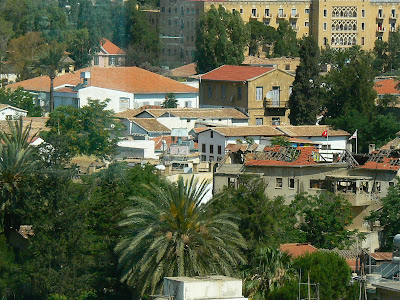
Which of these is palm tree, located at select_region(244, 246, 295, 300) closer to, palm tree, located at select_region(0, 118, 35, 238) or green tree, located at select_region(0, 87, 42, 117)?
palm tree, located at select_region(0, 118, 35, 238)

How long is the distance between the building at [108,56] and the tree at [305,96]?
401 inches

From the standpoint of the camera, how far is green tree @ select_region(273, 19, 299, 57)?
259ft

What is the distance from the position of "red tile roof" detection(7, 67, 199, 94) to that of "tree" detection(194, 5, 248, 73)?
15.8 feet

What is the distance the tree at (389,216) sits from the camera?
32019 millimetres

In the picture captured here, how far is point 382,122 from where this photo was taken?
149 feet

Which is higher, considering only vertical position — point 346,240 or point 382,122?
point 382,122

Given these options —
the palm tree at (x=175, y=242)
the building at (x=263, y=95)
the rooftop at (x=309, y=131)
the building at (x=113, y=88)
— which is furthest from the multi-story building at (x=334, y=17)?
the palm tree at (x=175, y=242)

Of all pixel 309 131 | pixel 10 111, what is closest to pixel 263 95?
pixel 309 131

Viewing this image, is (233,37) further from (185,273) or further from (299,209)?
(185,273)

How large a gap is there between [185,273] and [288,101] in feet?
84.2

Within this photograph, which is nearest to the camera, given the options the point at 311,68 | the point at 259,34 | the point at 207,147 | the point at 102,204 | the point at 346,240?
the point at 102,204

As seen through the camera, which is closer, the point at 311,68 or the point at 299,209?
the point at 299,209

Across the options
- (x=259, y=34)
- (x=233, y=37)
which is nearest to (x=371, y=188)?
(x=233, y=37)

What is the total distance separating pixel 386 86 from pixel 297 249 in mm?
30160
